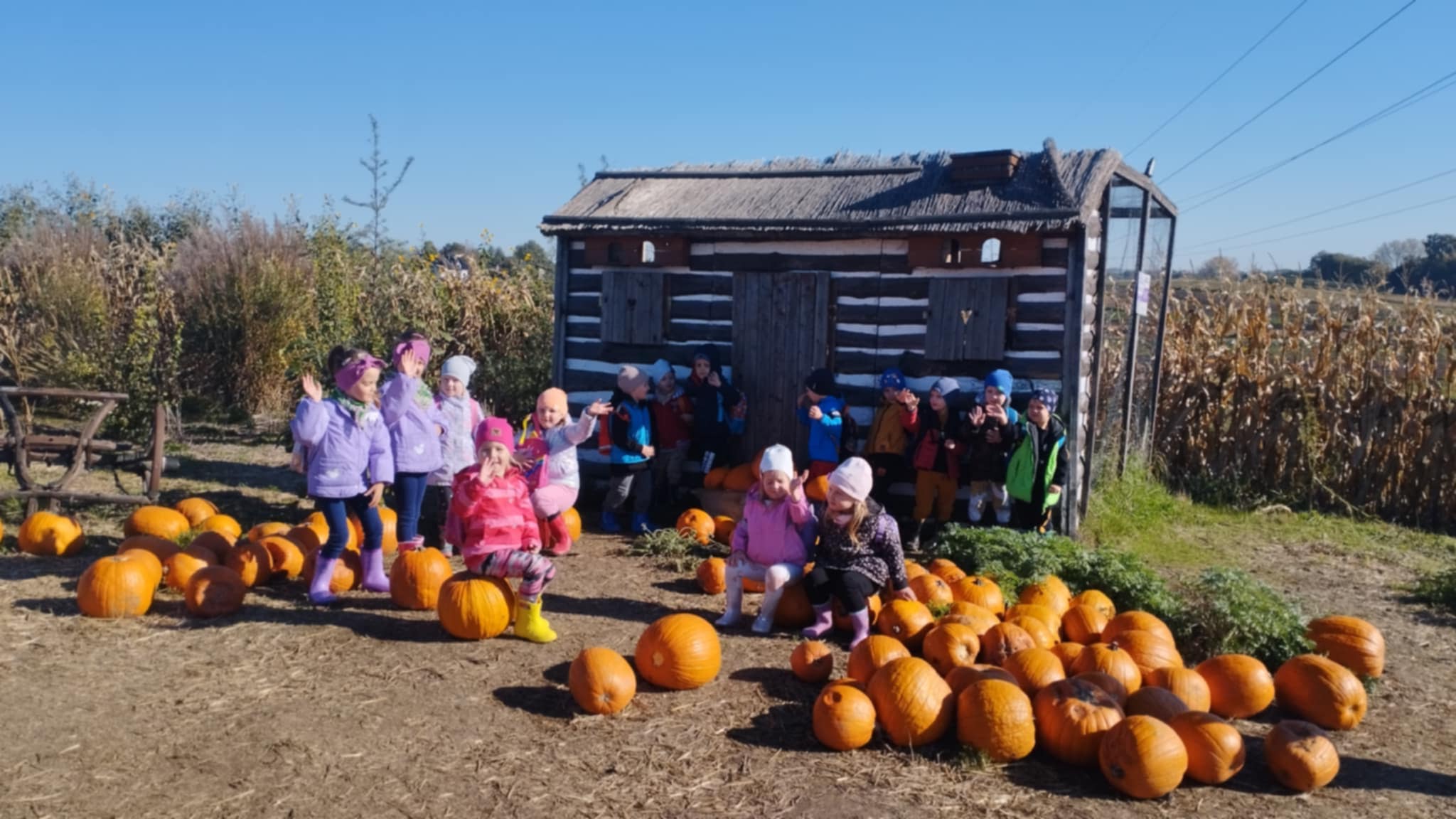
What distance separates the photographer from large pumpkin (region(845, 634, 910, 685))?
5.43 metres

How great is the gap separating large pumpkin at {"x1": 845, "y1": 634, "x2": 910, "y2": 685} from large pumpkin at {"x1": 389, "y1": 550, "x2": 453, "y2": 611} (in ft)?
9.02

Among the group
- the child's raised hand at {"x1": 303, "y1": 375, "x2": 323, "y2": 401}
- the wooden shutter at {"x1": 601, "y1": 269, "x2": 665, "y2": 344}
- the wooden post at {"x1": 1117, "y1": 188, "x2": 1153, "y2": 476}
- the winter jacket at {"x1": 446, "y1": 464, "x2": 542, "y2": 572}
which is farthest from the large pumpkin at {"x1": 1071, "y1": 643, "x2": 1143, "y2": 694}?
the wooden shutter at {"x1": 601, "y1": 269, "x2": 665, "y2": 344}

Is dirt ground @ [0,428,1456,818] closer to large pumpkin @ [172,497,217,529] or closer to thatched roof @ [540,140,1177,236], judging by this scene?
large pumpkin @ [172,497,217,529]

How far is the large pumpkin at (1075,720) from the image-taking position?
4.79 m

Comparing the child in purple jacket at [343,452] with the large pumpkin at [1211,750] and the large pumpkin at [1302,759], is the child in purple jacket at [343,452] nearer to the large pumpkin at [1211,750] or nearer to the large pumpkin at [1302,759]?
the large pumpkin at [1211,750]

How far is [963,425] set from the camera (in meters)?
9.10

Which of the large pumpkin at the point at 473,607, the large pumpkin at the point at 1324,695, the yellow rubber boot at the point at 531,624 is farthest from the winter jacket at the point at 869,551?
the large pumpkin at the point at 1324,695

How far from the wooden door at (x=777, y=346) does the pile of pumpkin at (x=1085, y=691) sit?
157 inches

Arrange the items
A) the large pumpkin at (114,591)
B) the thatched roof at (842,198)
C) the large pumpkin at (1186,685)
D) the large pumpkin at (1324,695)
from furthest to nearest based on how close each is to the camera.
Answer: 1. the thatched roof at (842,198)
2. the large pumpkin at (114,591)
3. the large pumpkin at (1324,695)
4. the large pumpkin at (1186,685)

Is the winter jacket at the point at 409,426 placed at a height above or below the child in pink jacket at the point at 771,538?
above

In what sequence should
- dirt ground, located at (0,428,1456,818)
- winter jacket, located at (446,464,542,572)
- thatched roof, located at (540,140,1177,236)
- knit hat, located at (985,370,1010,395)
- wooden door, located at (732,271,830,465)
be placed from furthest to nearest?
wooden door, located at (732,271,830,465), thatched roof, located at (540,140,1177,236), knit hat, located at (985,370,1010,395), winter jacket, located at (446,464,542,572), dirt ground, located at (0,428,1456,818)

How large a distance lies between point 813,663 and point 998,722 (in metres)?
1.18

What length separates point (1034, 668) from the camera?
17.4 ft

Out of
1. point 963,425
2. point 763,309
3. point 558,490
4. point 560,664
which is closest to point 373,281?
point 763,309
